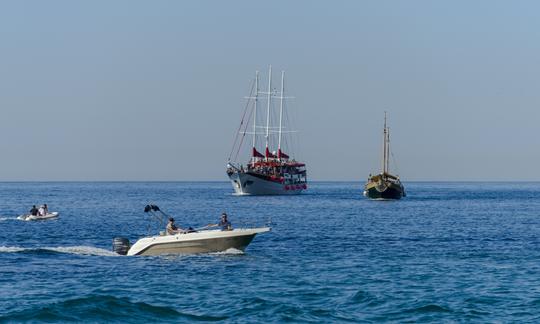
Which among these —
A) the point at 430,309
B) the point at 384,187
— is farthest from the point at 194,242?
the point at 384,187

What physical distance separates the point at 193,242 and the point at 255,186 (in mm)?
130069

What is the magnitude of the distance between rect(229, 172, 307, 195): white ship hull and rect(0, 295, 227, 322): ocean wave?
466ft

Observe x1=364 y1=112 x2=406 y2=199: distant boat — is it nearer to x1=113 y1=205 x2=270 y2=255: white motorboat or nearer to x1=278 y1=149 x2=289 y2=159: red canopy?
x1=278 y1=149 x2=289 y2=159: red canopy

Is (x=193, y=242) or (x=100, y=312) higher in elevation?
(x=193, y=242)

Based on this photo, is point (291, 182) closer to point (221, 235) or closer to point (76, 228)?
point (76, 228)

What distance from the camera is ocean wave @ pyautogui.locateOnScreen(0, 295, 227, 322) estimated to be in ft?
95.2

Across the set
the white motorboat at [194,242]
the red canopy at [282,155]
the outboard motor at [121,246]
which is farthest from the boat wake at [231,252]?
the red canopy at [282,155]

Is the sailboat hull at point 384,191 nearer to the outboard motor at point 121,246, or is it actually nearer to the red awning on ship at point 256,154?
the red awning on ship at point 256,154

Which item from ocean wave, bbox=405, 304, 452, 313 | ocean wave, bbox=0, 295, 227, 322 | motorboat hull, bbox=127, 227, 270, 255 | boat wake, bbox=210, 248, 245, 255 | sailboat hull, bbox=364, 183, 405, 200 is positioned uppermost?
sailboat hull, bbox=364, 183, 405, 200

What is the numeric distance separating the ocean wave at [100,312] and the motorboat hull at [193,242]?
42.8ft

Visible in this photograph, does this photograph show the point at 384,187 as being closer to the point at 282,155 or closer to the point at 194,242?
the point at 282,155

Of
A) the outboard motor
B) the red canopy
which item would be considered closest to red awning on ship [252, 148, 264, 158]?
the red canopy

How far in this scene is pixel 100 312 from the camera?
98.8 ft

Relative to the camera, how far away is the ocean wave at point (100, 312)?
29.0 m
